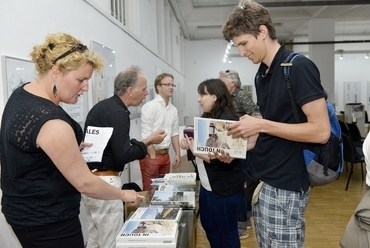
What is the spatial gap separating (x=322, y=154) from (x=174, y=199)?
1.21 meters

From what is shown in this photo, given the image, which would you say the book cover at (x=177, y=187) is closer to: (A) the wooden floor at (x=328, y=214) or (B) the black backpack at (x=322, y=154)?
(A) the wooden floor at (x=328, y=214)

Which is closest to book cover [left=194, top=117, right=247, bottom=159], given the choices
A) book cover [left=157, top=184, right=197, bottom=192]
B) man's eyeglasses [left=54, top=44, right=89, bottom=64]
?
book cover [left=157, top=184, right=197, bottom=192]

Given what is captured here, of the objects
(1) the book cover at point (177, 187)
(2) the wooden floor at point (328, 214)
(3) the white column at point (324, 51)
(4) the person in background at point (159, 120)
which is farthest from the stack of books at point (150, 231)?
(3) the white column at point (324, 51)

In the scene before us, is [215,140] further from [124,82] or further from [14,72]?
[14,72]

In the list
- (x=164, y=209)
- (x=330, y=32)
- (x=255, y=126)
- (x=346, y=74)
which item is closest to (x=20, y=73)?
(x=164, y=209)

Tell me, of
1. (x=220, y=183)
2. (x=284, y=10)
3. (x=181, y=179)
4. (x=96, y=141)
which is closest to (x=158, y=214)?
(x=220, y=183)

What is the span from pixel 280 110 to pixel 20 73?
141 centimetres

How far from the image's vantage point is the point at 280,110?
1264 mm

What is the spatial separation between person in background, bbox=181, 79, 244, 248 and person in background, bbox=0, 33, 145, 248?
0.93m

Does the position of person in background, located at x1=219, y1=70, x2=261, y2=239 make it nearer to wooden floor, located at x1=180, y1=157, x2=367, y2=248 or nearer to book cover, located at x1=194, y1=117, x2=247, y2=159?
wooden floor, located at x1=180, y1=157, x2=367, y2=248

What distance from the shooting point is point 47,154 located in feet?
3.59

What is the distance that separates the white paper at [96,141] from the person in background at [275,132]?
0.84 metres

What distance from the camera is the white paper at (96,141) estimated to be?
1752mm

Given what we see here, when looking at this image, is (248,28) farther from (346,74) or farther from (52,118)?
(346,74)
